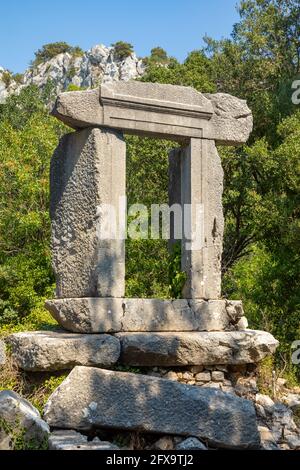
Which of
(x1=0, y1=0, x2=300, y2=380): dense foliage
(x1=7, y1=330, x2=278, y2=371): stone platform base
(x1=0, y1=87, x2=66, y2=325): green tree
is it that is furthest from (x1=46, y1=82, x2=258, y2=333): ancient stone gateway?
(x1=0, y1=87, x2=66, y2=325): green tree

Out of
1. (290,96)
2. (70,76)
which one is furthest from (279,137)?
(70,76)

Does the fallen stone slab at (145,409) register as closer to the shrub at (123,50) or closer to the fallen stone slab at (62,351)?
the fallen stone slab at (62,351)

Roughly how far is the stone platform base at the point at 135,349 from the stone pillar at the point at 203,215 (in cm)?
64

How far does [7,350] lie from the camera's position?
20.5 ft

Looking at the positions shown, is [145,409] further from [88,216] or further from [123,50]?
[123,50]

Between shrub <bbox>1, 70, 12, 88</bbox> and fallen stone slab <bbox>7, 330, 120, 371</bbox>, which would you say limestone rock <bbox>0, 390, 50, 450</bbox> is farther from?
shrub <bbox>1, 70, 12, 88</bbox>

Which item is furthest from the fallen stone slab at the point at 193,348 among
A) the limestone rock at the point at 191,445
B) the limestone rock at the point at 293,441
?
the limestone rock at the point at 191,445

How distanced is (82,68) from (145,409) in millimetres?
50619

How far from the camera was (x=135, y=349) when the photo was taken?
6098mm

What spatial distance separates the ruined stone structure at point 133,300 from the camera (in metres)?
5.28

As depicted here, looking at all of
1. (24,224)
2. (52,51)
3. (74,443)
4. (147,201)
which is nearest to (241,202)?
(147,201)

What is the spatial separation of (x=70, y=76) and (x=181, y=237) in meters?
46.6

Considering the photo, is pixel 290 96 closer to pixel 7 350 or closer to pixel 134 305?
pixel 134 305
